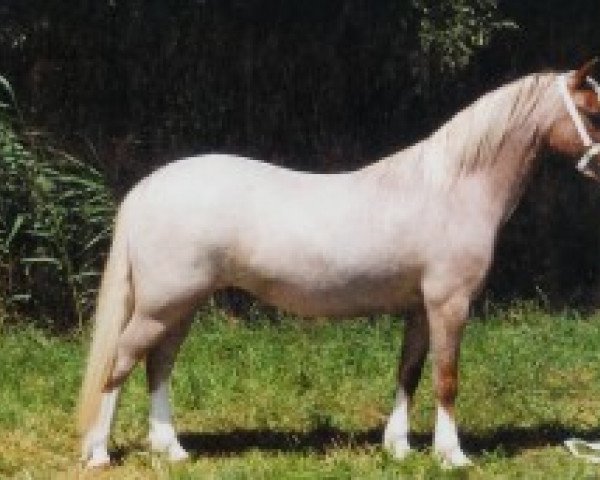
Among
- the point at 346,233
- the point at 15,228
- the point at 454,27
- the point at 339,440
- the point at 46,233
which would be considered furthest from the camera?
the point at 454,27

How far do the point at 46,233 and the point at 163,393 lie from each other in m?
2.79

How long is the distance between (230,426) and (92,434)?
38.8 inches

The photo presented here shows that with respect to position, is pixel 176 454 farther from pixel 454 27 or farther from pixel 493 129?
pixel 454 27

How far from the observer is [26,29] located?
952cm

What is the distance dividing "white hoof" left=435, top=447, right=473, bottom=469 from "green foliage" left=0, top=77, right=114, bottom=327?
329 cm

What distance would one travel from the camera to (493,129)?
5609mm

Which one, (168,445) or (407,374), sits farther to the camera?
(407,374)

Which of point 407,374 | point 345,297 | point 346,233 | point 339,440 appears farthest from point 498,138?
point 339,440

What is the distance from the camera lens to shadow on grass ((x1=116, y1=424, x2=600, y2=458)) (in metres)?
6.00

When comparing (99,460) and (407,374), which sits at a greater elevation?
(407,374)

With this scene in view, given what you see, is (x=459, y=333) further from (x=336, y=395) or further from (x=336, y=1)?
(x=336, y=1)

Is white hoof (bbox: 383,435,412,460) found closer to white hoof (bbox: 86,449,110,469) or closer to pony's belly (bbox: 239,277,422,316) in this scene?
pony's belly (bbox: 239,277,422,316)

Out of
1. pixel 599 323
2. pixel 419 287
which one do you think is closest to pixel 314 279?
pixel 419 287

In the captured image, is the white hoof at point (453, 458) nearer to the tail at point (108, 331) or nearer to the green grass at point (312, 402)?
the green grass at point (312, 402)
